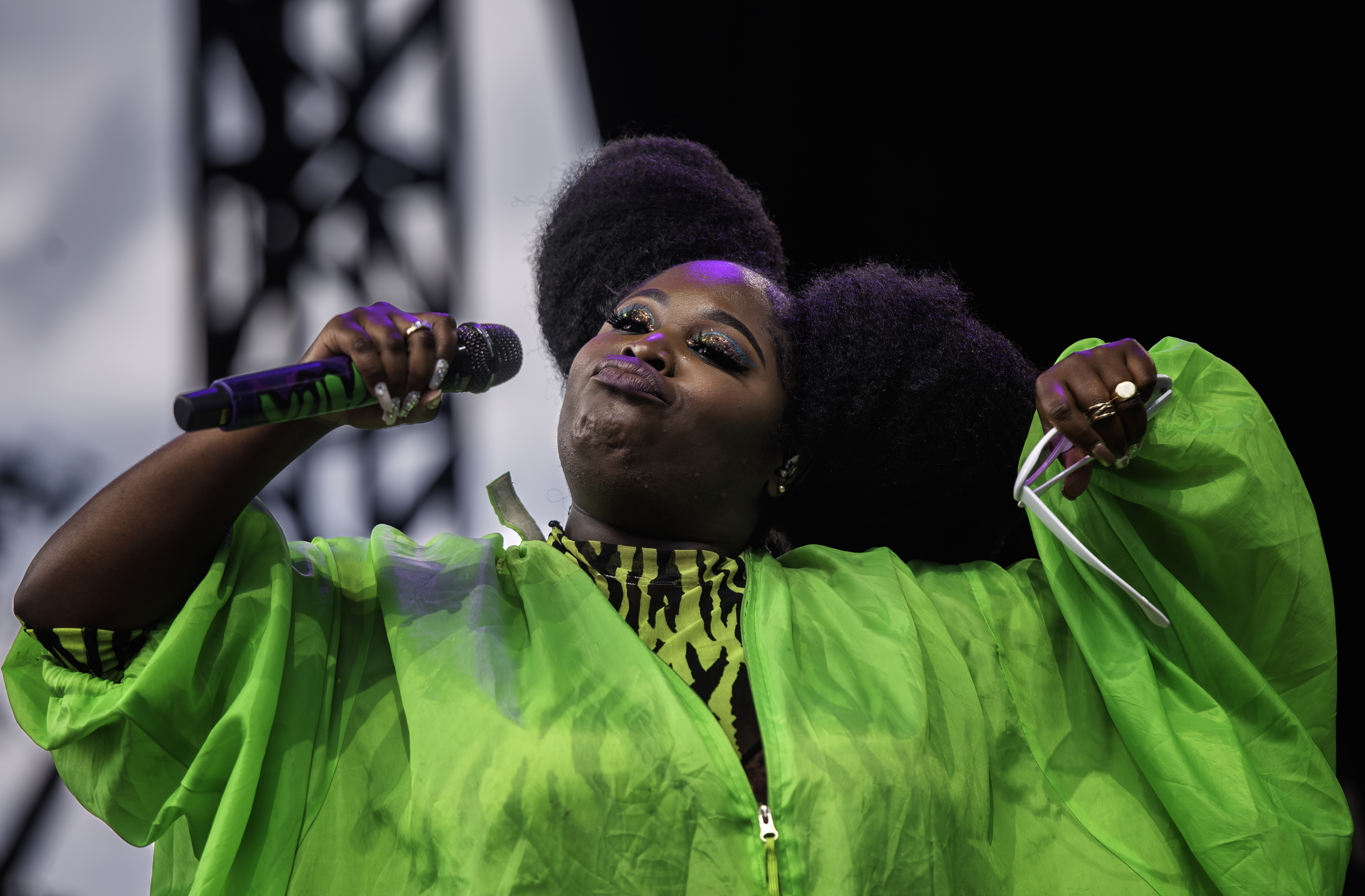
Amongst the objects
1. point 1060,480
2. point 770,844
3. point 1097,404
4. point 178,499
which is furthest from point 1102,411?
point 178,499

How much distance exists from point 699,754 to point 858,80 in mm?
1654

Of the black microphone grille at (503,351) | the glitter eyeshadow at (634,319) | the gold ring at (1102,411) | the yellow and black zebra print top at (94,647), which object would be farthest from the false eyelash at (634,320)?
the yellow and black zebra print top at (94,647)

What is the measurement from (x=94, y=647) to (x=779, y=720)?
770mm

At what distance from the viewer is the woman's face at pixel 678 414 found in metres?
1.55

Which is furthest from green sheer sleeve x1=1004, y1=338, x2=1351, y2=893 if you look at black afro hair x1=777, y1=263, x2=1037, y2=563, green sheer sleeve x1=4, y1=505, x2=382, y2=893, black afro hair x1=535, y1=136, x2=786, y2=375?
green sheer sleeve x1=4, y1=505, x2=382, y2=893

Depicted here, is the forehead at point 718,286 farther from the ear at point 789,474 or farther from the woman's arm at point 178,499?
the woman's arm at point 178,499

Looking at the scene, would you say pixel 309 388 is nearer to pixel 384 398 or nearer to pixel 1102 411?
pixel 384 398

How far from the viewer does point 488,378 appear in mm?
1243

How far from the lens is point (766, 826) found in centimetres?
121

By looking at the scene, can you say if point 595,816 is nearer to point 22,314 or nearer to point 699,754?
point 699,754

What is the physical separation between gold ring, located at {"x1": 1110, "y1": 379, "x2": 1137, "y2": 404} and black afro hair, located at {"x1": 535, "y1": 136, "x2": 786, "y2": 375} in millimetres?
820

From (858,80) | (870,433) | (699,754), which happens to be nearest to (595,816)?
(699,754)

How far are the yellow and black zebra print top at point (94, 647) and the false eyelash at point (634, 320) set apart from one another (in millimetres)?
821

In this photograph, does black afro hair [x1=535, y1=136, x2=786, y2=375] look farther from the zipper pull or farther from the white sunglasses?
the zipper pull
